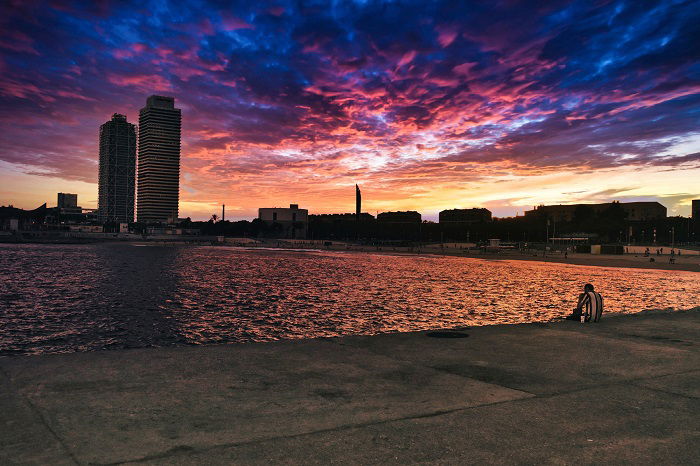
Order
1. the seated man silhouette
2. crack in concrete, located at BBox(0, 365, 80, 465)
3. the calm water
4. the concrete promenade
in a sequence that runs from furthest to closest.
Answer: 1. the calm water
2. the seated man silhouette
3. the concrete promenade
4. crack in concrete, located at BBox(0, 365, 80, 465)

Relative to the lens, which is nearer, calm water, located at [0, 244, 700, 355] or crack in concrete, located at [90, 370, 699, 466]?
crack in concrete, located at [90, 370, 699, 466]

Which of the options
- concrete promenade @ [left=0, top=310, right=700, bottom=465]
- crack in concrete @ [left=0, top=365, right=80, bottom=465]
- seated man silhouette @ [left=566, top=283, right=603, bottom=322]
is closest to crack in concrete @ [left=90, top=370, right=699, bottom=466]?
concrete promenade @ [left=0, top=310, right=700, bottom=465]

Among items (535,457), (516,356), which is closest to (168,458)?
(535,457)

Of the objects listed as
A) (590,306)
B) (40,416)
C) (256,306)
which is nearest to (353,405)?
(40,416)

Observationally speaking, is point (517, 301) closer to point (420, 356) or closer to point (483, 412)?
point (420, 356)

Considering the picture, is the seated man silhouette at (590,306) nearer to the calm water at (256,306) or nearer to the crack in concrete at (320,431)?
the calm water at (256,306)

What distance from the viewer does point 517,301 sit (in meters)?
30.1

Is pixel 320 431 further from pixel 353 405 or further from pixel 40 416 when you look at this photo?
pixel 40 416

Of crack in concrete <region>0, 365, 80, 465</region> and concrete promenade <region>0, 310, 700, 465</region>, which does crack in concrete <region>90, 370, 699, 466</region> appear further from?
crack in concrete <region>0, 365, 80, 465</region>

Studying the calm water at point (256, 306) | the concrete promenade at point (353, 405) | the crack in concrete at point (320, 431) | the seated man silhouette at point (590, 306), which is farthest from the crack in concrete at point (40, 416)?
the seated man silhouette at point (590, 306)

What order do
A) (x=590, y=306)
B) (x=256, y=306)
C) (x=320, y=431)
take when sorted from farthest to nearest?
(x=256, y=306) < (x=590, y=306) < (x=320, y=431)

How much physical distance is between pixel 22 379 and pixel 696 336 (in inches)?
596

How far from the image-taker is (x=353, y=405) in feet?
22.4

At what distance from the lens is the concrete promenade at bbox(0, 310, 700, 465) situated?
5.27 meters
